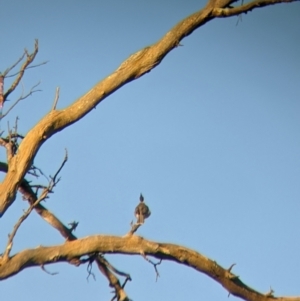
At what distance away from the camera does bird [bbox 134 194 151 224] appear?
5.63 meters

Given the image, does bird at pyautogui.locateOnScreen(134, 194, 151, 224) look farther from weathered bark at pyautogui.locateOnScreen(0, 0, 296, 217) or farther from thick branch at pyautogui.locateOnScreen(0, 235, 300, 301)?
weathered bark at pyautogui.locateOnScreen(0, 0, 296, 217)

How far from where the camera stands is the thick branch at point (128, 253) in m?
4.34

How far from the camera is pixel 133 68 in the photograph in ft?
14.9

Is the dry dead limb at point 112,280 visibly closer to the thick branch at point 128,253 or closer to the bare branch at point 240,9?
the thick branch at point 128,253

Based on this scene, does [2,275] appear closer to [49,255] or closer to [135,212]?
[49,255]

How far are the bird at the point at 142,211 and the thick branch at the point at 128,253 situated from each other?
788 mm

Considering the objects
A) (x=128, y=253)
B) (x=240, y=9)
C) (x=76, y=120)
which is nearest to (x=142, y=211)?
(x=128, y=253)

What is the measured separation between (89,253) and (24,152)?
2.73ft

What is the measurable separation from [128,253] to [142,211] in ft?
3.85

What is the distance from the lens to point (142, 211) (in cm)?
585

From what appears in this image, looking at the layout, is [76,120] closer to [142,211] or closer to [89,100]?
[89,100]

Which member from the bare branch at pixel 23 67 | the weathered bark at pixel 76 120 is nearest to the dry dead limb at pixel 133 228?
the weathered bark at pixel 76 120

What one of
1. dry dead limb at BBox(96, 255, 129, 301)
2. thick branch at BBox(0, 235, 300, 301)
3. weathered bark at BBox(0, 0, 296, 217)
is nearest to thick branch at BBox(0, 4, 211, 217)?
weathered bark at BBox(0, 0, 296, 217)

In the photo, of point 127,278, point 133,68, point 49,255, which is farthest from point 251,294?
point 133,68
